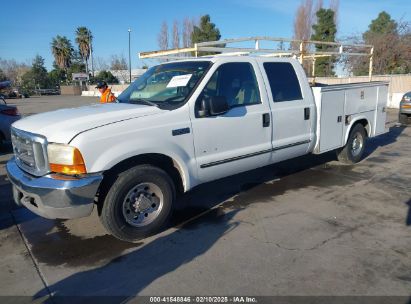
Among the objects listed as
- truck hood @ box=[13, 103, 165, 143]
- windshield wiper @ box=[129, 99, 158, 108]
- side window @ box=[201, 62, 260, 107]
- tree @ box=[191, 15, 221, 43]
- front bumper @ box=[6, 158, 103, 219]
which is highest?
tree @ box=[191, 15, 221, 43]

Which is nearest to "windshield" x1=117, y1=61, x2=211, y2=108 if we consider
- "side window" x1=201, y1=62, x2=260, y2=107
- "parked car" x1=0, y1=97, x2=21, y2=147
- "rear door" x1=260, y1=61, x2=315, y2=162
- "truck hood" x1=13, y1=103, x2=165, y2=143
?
"side window" x1=201, y1=62, x2=260, y2=107

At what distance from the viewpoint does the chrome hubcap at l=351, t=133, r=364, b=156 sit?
7097mm

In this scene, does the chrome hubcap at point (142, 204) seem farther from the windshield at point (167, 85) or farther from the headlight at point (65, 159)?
the windshield at point (167, 85)

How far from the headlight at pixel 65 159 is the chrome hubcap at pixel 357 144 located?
5473 mm

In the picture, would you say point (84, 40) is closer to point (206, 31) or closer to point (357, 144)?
point (206, 31)

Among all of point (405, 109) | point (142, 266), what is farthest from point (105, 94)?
point (405, 109)

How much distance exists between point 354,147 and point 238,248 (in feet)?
Answer: 14.5

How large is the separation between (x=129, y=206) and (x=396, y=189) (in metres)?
4.11

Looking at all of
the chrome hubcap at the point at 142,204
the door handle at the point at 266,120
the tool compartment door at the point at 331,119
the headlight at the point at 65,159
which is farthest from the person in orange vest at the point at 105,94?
the headlight at the point at 65,159

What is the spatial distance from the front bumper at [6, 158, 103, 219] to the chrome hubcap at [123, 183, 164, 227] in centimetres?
45

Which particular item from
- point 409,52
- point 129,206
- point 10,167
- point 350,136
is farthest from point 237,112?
point 409,52

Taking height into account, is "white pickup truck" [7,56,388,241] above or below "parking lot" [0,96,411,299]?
above

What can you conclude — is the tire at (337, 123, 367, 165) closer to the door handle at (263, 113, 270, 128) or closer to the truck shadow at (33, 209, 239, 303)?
the door handle at (263, 113, 270, 128)

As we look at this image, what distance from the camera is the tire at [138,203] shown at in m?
3.72
